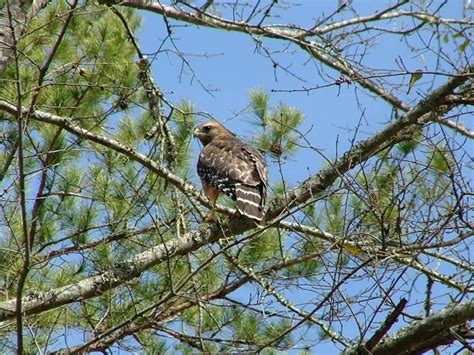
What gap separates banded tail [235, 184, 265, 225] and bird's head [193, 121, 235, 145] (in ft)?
4.58

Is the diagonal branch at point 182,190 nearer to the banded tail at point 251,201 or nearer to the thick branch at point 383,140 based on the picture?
the thick branch at point 383,140

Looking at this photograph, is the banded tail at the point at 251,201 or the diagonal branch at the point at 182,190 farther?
the banded tail at the point at 251,201

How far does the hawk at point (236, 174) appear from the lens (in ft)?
17.2

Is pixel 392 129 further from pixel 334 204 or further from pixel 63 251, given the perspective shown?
pixel 63 251

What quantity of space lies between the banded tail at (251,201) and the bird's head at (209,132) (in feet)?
4.58

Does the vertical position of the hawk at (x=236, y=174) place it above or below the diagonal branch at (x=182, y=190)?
above

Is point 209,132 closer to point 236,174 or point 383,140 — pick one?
point 236,174

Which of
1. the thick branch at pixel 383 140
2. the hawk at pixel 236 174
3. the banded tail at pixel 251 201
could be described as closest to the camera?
the thick branch at pixel 383 140

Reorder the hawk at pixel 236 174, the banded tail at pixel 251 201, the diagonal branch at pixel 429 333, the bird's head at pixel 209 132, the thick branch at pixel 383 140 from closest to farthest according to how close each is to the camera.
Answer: the diagonal branch at pixel 429 333 → the thick branch at pixel 383 140 → the banded tail at pixel 251 201 → the hawk at pixel 236 174 → the bird's head at pixel 209 132

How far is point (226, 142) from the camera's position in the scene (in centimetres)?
648

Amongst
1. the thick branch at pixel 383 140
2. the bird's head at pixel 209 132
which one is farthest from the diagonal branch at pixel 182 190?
the bird's head at pixel 209 132

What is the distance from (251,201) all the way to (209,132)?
6.13 ft

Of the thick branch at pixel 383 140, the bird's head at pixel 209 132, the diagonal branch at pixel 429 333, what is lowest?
the diagonal branch at pixel 429 333

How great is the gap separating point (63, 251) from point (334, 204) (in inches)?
72.2
